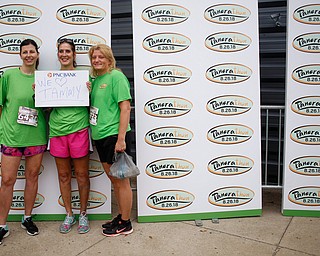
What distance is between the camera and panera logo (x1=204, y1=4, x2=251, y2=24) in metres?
3.36

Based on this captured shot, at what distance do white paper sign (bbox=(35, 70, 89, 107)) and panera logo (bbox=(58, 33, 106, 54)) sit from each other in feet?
1.30

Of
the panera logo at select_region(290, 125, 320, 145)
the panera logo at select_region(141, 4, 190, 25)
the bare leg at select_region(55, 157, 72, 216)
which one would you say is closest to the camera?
the bare leg at select_region(55, 157, 72, 216)

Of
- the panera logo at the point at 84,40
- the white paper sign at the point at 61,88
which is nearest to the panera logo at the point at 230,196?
the white paper sign at the point at 61,88

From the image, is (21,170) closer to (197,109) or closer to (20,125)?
(20,125)

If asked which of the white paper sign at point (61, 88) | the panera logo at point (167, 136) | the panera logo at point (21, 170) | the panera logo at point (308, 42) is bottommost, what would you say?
the panera logo at point (21, 170)

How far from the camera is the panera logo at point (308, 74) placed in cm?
339

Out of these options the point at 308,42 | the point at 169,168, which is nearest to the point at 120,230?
the point at 169,168

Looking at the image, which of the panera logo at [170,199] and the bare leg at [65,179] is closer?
the bare leg at [65,179]

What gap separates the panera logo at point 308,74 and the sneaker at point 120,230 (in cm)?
224

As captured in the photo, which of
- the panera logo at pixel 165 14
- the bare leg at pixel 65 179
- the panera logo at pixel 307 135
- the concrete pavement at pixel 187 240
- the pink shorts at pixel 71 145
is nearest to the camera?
the concrete pavement at pixel 187 240

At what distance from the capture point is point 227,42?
338cm

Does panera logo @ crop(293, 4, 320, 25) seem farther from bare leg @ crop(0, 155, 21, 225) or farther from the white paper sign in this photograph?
bare leg @ crop(0, 155, 21, 225)

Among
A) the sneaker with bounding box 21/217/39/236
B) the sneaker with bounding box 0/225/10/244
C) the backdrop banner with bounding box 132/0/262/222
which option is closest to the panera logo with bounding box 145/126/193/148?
the backdrop banner with bounding box 132/0/262/222

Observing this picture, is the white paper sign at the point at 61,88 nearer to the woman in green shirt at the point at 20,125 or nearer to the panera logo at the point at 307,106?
→ the woman in green shirt at the point at 20,125
